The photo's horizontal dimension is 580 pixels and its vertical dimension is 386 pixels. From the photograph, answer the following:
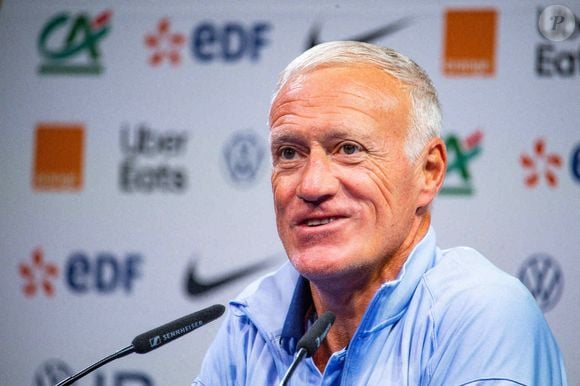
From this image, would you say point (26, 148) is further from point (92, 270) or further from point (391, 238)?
point (391, 238)

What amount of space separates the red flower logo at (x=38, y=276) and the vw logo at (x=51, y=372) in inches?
12.4

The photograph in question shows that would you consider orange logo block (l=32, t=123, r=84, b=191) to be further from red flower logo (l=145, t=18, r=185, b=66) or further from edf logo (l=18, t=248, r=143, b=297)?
red flower logo (l=145, t=18, r=185, b=66)

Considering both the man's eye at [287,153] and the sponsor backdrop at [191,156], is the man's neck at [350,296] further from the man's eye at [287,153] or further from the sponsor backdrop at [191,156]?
the sponsor backdrop at [191,156]

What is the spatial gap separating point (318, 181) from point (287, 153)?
145 mm

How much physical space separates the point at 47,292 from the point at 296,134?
2.32 metres

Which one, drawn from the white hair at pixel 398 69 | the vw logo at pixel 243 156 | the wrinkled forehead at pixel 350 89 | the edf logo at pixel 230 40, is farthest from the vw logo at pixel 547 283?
the wrinkled forehead at pixel 350 89

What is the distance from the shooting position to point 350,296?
181cm

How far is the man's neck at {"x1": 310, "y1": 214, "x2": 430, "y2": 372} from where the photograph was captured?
1.79m

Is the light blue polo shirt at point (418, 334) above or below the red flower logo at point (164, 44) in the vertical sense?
below

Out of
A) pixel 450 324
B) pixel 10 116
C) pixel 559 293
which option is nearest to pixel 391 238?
pixel 450 324

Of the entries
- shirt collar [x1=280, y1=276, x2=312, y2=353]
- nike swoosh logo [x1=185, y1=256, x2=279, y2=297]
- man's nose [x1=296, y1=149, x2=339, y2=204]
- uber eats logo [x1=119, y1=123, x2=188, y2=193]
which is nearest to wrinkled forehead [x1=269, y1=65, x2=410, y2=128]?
man's nose [x1=296, y1=149, x2=339, y2=204]

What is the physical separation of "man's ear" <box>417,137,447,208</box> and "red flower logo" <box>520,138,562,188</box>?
1572mm

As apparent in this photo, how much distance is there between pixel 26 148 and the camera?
380 centimetres

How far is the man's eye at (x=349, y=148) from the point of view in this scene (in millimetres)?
1722
